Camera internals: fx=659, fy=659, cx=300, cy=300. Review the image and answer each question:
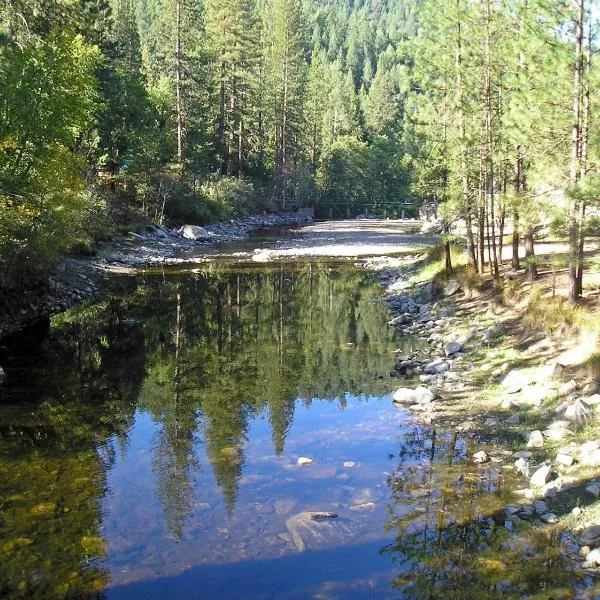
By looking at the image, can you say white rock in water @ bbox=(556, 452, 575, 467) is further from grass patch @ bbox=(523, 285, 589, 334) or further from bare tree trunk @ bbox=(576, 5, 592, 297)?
bare tree trunk @ bbox=(576, 5, 592, 297)

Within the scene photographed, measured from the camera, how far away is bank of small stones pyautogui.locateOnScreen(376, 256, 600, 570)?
7.91 m

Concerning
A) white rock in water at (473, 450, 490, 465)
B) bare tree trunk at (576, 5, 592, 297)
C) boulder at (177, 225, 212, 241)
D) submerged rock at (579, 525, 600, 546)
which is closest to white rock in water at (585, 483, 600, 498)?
submerged rock at (579, 525, 600, 546)

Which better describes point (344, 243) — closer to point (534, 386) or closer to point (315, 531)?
point (534, 386)

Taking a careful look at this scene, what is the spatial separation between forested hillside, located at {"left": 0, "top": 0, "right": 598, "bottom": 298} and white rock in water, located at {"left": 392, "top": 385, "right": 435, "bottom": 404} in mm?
4693

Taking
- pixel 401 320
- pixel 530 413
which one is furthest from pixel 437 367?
pixel 401 320

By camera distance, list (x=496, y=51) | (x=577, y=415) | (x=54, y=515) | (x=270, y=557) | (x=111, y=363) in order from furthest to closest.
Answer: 1. (x=496, y=51)
2. (x=111, y=363)
3. (x=577, y=415)
4. (x=54, y=515)
5. (x=270, y=557)

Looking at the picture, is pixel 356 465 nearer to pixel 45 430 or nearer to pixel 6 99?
pixel 45 430

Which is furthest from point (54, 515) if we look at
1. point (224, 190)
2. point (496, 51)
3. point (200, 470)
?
point (224, 190)

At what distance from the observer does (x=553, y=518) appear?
7.80 meters

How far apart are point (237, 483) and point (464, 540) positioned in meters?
3.45

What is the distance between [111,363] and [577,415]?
→ 36.0ft

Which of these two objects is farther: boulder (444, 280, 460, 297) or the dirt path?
the dirt path

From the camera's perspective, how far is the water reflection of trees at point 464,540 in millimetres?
6805

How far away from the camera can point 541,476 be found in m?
8.68
